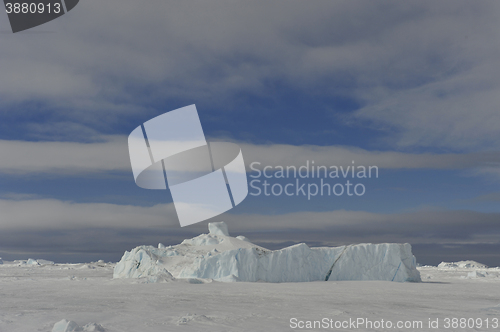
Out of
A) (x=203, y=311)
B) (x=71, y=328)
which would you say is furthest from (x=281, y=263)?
(x=71, y=328)

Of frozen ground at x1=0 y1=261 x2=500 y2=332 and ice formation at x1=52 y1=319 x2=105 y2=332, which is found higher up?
ice formation at x1=52 y1=319 x2=105 y2=332

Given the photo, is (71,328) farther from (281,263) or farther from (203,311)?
(281,263)

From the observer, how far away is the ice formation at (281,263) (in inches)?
960

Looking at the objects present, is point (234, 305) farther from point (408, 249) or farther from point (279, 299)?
point (408, 249)

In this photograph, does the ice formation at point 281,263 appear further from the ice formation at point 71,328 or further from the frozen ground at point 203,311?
the ice formation at point 71,328

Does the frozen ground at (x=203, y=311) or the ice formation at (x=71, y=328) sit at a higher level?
the ice formation at (x=71, y=328)

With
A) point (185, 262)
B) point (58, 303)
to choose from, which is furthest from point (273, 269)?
point (58, 303)

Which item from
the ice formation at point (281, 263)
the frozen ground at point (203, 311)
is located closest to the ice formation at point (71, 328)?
the frozen ground at point (203, 311)

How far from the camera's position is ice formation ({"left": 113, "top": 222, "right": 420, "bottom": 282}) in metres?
24.4

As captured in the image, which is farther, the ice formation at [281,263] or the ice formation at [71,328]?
the ice formation at [281,263]

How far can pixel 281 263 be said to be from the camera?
25094 mm

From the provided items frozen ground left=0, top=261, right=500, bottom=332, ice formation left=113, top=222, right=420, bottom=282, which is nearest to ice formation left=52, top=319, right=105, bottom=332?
frozen ground left=0, top=261, right=500, bottom=332

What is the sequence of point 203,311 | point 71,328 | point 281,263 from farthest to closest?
1. point 281,263
2. point 203,311
3. point 71,328

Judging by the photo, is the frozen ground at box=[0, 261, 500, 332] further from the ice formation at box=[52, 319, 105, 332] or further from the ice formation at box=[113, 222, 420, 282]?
the ice formation at box=[113, 222, 420, 282]
